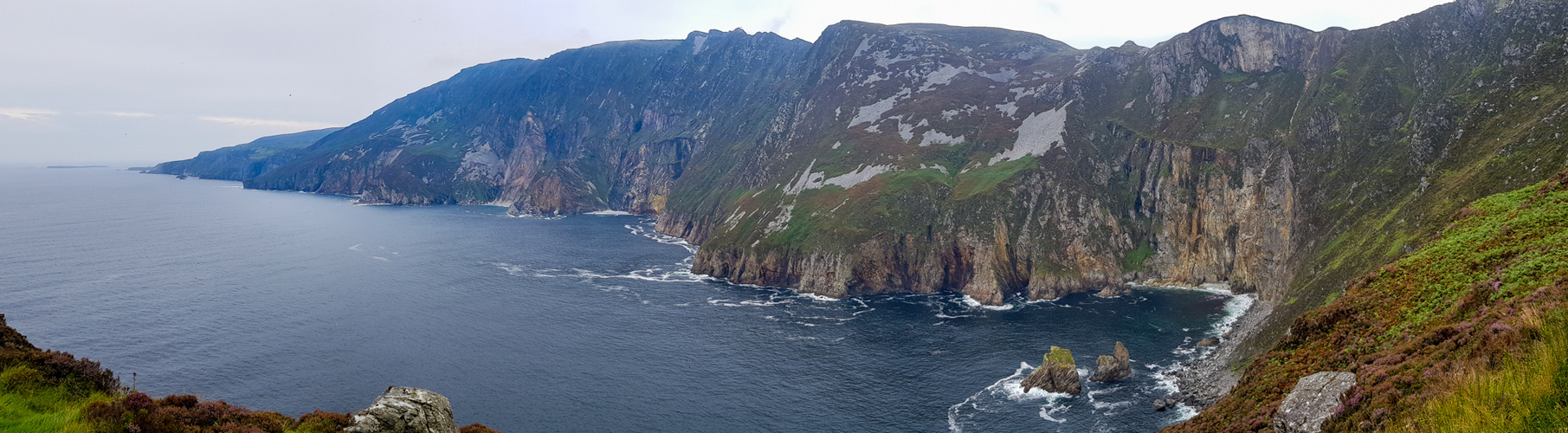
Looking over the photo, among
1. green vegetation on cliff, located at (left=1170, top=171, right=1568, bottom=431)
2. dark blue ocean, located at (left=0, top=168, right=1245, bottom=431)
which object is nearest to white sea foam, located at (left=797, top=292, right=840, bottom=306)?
dark blue ocean, located at (left=0, top=168, right=1245, bottom=431)

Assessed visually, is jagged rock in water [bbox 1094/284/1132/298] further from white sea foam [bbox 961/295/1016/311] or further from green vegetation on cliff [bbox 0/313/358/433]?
green vegetation on cliff [bbox 0/313/358/433]

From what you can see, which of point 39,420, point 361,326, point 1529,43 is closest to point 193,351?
point 361,326

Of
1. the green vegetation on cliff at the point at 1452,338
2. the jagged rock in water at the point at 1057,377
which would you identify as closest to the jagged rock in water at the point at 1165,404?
the jagged rock in water at the point at 1057,377

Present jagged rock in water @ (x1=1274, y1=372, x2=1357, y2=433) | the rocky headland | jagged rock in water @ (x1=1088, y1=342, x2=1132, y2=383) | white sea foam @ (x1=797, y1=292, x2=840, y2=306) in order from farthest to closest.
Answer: white sea foam @ (x1=797, y1=292, x2=840, y2=306) < the rocky headland < jagged rock in water @ (x1=1088, y1=342, x2=1132, y2=383) < jagged rock in water @ (x1=1274, y1=372, x2=1357, y2=433)

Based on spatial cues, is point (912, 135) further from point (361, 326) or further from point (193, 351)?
point (193, 351)

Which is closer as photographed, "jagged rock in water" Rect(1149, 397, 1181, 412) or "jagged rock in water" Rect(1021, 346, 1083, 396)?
"jagged rock in water" Rect(1149, 397, 1181, 412)

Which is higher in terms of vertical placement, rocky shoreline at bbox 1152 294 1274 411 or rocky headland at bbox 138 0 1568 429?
rocky headland at bbox 138 0 1568 429

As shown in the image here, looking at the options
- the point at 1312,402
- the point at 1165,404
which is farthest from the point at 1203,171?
the point at 1312,402
